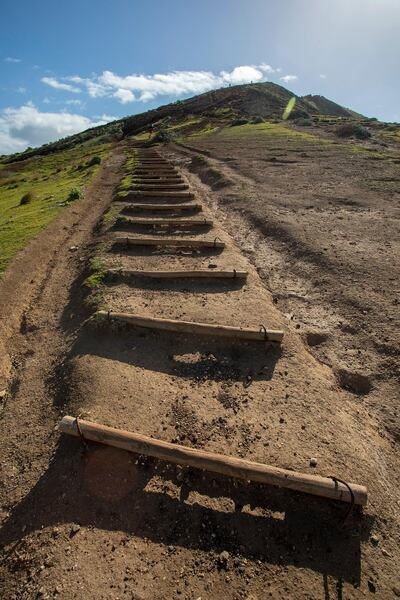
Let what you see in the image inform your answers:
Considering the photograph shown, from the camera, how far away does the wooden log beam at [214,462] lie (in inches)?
241

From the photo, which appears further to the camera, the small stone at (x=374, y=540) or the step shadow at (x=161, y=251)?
the step shadow at (x=161, y=251)

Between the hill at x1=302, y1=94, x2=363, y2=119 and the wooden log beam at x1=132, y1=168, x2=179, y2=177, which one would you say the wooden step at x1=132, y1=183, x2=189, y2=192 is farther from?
the hill at x1=302, y1=94, x2=363, y2=119

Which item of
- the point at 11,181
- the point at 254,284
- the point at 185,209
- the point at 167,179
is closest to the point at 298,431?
the point at 254,284

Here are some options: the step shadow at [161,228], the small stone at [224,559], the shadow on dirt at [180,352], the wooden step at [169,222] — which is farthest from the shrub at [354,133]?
the small stone at [224,559]

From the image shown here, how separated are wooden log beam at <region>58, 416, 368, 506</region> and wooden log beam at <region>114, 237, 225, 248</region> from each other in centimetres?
993

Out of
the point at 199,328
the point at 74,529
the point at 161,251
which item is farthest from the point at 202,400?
the point at 161,251

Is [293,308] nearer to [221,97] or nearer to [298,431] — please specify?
[298,431]

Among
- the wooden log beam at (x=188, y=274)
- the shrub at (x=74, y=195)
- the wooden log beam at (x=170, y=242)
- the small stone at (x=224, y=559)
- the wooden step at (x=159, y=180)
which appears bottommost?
the small stone at (x=224, y=559)

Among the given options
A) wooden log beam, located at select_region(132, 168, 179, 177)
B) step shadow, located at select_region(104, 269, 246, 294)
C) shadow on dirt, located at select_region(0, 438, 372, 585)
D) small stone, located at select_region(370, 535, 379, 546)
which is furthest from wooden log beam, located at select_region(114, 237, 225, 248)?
wooden log beam, located at select_region(132, 168, 179, 177)

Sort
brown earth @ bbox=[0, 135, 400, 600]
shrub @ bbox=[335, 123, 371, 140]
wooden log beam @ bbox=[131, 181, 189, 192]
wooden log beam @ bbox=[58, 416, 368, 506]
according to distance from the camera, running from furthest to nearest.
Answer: shrub @ bbox=[335, 123, 371, 140] < wooden log beam @ bbox=[131, 181, 189, 192] < wooden log beam @ bbox=[58, 416, 368, 506] < brown earth @ bbox=[0, 135, 400, 600]

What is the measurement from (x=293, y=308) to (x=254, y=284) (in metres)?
1.83

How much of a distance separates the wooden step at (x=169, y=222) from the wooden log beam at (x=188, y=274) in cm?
540

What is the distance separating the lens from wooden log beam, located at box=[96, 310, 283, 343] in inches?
385

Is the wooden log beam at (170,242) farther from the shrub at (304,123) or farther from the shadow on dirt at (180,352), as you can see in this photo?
the shrub at (304,123)
